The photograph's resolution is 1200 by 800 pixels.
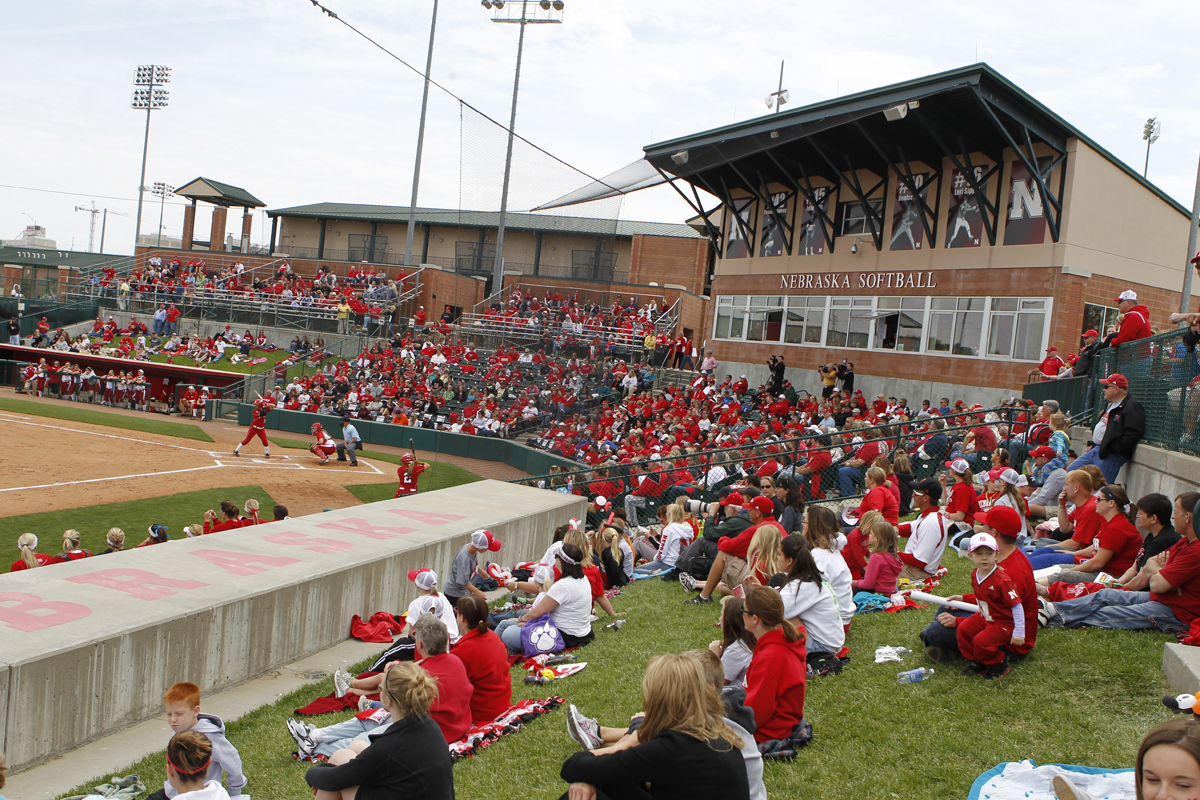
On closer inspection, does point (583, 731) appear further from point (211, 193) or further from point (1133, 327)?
point (211, 193)

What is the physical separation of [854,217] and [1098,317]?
7.73 metres

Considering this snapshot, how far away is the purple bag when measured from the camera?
25.7 feet

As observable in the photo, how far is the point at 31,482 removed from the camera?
17.6 m

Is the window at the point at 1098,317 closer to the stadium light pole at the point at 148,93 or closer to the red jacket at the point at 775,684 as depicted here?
the red jacket at the point at 775,684

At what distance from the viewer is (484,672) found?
6.02 metres

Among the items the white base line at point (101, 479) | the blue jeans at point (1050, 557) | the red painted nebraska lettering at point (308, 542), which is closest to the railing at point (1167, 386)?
the blue jeans at point (1050, 557)

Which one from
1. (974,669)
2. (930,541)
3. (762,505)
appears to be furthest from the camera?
(762,505)

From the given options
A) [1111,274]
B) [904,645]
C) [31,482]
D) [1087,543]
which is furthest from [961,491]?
[31,482]

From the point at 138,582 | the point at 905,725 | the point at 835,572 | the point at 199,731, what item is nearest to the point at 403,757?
the point at 199,731

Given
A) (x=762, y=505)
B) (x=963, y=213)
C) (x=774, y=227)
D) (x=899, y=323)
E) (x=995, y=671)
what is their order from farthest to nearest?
(x=774, y=227), (x=899, y=323), (x=963, y=213), (x=762, y=505), (x=995, y=671)

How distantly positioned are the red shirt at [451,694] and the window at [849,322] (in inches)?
858

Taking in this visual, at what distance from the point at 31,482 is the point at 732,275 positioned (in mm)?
21871

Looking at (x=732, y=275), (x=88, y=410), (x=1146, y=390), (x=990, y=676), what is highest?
(x=732, y=275)

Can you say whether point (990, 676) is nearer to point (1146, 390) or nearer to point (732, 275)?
point (1146, 390)
